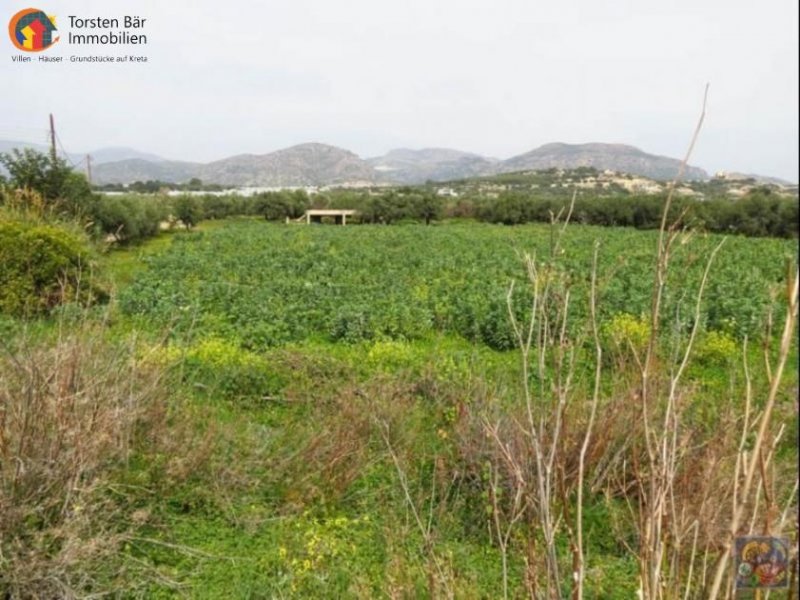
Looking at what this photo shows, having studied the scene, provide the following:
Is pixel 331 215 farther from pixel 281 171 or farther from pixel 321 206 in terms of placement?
pixel 281 171

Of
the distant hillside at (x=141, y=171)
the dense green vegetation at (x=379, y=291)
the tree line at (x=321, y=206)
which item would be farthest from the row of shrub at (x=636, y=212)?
the distant hillside at (x=141, y=171)

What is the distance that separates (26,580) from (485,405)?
3825 millimetres

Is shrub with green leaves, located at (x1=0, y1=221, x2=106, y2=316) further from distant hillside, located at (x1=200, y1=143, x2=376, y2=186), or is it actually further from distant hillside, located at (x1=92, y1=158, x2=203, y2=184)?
distant hillside, located at (x1=200, y1=143, x2=376, y2=186)

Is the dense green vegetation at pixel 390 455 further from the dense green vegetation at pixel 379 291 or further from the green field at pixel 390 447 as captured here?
Result: the dense green vegetation at pixel 379 291

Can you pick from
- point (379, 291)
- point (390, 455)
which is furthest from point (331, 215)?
point (390, 455)

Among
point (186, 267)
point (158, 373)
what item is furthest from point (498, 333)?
point (186, 267)

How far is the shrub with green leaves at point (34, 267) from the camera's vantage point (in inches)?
432

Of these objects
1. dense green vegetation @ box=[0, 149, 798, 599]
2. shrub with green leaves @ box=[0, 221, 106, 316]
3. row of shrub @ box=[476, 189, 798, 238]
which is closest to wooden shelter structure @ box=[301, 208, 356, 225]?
row of shrub @ box=[476, 189, 798, 238]

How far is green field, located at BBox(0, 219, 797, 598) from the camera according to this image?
3.03 m

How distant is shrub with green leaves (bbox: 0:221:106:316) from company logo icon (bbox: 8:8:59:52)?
3.80m

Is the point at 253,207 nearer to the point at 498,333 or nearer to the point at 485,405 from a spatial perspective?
the point at 498,333

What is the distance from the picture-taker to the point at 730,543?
1.14 metres

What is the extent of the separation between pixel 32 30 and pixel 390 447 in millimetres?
10088

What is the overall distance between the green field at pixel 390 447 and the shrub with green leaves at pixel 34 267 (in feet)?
3.47
